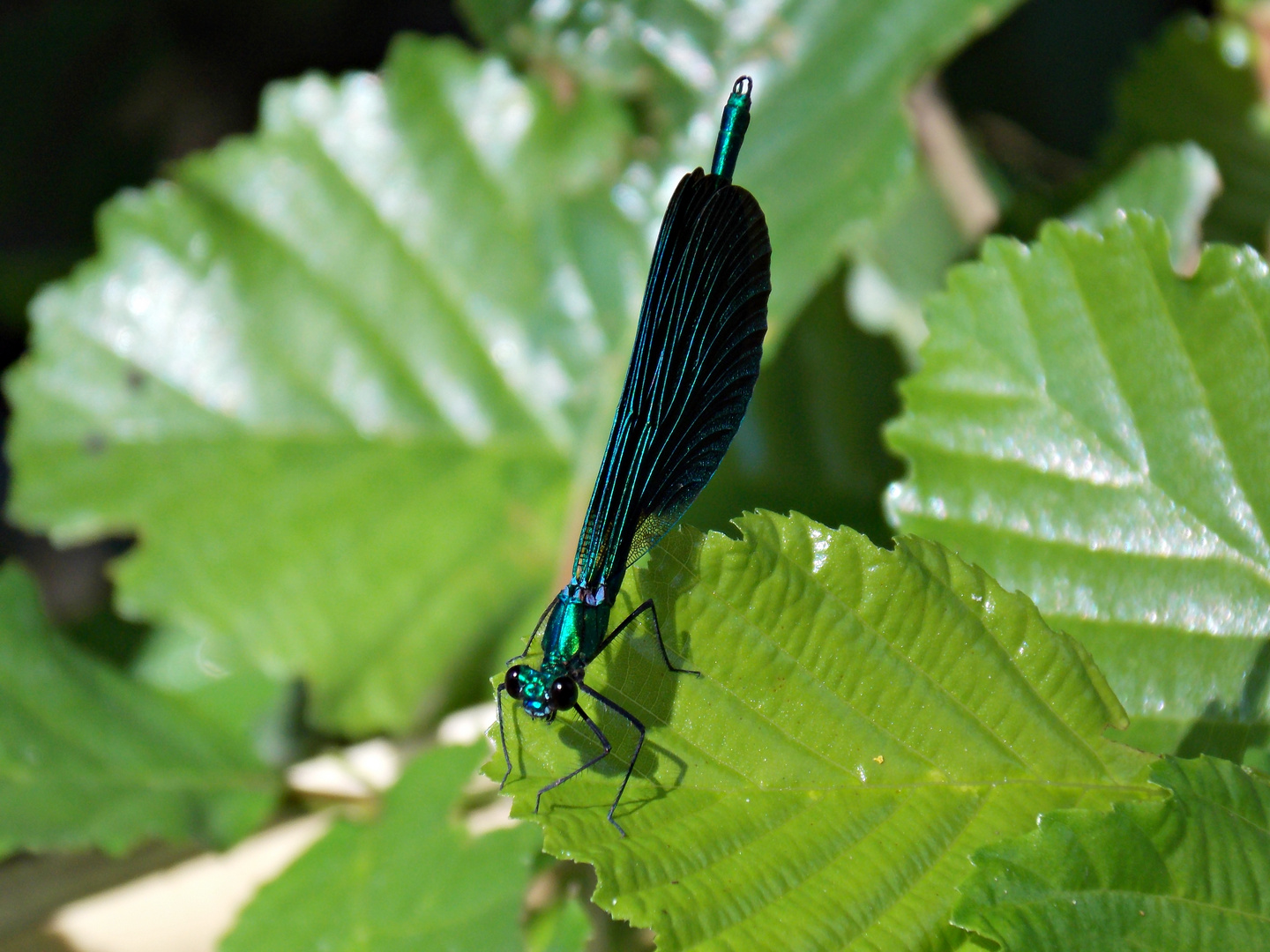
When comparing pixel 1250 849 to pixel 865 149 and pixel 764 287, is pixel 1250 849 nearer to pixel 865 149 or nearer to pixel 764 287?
pixel 764 287

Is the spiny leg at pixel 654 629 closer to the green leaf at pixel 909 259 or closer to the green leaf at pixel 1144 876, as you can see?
the green leaf at pixel 1144 876

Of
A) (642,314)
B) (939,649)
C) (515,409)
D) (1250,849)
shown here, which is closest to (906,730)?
(939,649)

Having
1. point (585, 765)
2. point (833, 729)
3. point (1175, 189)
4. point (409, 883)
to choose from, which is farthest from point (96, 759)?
point (1175, 189)

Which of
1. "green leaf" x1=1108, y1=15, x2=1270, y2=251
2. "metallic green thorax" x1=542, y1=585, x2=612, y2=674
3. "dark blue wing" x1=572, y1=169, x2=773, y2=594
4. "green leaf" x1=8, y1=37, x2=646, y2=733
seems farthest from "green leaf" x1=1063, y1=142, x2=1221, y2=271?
"metallic green thorax" x1=542, y1=585, x2=612, y2=674

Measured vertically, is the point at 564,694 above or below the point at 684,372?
below

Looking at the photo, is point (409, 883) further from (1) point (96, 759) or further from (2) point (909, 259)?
(2) point (909, 259)

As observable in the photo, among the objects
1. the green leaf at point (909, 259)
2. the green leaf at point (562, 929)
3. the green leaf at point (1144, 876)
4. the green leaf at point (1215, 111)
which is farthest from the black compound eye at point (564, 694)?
the green leaf at point (1215, 111)

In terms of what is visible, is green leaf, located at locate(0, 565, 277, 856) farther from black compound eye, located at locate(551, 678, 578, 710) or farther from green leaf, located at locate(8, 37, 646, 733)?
black compound eye, located at locate(551, 678, 578, 710)

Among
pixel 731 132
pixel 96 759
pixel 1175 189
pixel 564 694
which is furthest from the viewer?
pixel 1175 189
